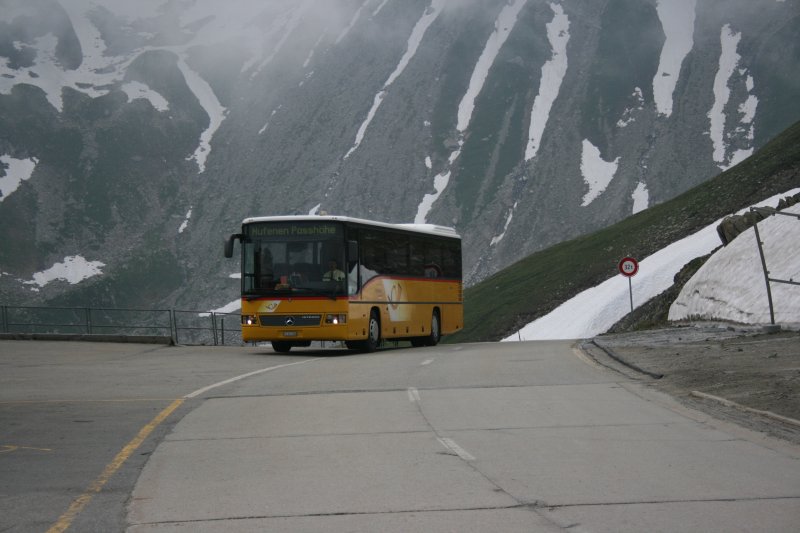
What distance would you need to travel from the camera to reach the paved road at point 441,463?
7188 millimetres

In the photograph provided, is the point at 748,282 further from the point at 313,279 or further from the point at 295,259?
the point at 295,259

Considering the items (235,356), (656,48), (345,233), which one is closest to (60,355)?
(235,356)

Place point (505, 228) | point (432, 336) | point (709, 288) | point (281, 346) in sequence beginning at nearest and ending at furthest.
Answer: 1. point (281, 346)
2. point (432, 336)
3. point (709, 288)
4. point (505, 228)

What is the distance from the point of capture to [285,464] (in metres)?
9.55

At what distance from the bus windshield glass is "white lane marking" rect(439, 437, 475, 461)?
49.7 feet

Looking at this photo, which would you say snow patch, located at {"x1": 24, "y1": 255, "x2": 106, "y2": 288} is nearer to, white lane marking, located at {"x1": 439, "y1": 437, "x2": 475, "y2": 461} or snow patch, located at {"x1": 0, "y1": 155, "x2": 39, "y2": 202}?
snow patch, located at {"x1": 0, "y1": 155, "x2": 39, "y2": 202}

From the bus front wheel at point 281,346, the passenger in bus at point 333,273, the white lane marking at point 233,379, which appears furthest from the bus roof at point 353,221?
the white lane marking at point 233,379

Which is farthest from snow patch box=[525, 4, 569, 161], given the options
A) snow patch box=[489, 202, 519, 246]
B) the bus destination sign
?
the bus destination sign

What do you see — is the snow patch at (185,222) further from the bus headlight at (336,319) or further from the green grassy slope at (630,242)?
the bus headlight at (336,319)

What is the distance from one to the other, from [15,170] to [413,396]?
18373 cm

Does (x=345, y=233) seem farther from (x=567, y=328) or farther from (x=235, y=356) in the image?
(x=567, y=328)

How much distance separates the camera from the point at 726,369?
16.4m

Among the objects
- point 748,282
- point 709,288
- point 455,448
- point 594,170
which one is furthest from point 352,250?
point 594,170

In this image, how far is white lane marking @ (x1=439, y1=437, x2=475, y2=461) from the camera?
9.79 meters
